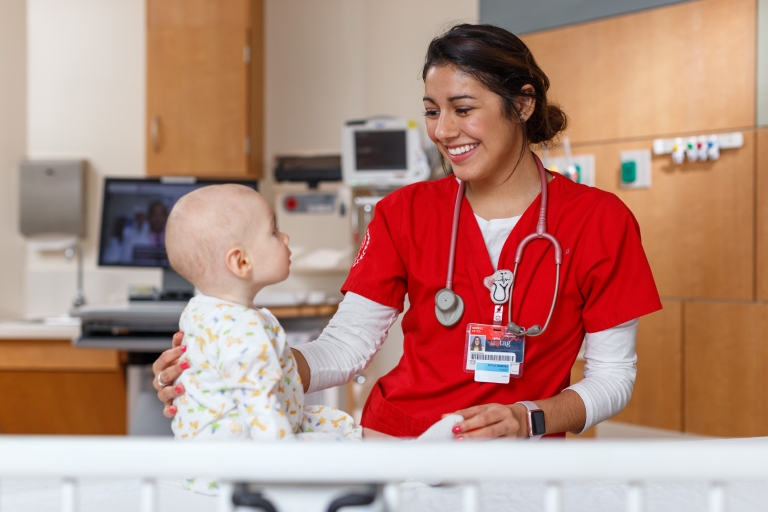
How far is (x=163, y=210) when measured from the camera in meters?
2.97

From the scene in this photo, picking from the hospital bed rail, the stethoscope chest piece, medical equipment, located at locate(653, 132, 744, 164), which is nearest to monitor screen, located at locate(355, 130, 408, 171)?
medical equipment, located at locate(653, 132, 744, 164)

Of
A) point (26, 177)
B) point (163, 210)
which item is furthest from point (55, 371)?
point (26, 177)

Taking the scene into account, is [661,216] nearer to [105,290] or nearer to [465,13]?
[465,13]

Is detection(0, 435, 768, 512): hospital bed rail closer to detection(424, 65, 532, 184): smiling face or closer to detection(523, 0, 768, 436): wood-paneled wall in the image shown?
detection(424, 65, 532, 184): smiling face

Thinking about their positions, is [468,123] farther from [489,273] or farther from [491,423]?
[491,423]

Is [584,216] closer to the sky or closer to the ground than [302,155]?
closer to the ground

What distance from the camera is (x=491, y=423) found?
1.01 metres

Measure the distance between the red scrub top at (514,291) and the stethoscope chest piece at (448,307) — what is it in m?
0.02

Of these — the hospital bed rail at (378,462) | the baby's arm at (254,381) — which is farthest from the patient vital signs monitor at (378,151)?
the hospital bed rail at (378,462)

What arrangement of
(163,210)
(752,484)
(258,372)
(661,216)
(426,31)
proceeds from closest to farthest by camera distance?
(258,372) < (752,484) < (163,210) < (661,216) < (426,31)

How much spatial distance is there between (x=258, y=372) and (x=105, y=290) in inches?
128

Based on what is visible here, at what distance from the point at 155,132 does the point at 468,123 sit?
272 centimetres

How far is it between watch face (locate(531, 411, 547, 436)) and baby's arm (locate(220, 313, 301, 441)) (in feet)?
1.35

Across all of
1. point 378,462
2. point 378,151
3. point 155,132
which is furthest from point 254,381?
point 155,132
